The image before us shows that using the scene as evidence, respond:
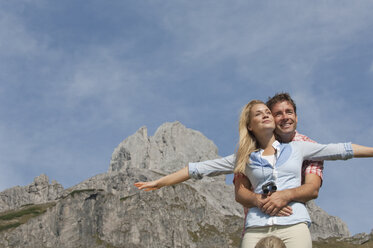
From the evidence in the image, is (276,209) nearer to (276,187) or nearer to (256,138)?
(276,187)

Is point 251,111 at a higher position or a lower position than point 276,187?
higher

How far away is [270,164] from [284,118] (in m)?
1.15

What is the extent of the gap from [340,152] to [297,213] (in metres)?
1.36

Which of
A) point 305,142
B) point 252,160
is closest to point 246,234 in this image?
point 252,160

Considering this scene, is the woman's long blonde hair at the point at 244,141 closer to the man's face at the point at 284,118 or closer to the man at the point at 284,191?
the man at the point at 284,191

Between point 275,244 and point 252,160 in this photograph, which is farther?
point 252,160

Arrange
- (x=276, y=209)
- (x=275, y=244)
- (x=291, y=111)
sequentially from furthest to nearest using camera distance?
(x=291, y=111)
(x=276, y=209)
(x=275, y=244)

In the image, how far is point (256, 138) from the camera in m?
9.25

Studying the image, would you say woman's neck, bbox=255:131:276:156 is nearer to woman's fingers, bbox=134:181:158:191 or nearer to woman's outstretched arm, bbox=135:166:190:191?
woman's outstretched arm, bbox=135:166:190:191

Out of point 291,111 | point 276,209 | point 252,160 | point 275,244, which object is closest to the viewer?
point 275,244

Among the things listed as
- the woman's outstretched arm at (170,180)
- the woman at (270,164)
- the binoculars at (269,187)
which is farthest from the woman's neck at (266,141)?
the woman's outstretched arm at (170,180)

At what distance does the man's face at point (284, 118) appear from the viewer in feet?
30.7

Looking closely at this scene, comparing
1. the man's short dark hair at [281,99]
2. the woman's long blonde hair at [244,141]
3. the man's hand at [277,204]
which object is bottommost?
the man's hand at [277,204]

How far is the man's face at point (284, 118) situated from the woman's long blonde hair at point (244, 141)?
0.55m
